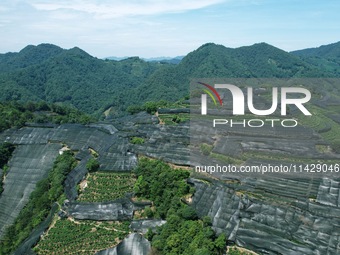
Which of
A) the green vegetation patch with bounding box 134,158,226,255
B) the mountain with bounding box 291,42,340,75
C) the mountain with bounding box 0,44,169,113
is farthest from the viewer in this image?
the mountain with bounding box 291,42,340,75

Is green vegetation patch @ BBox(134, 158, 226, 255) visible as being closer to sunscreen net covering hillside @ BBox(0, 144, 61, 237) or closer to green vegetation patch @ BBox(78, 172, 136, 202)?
green vegetation patch @ BBox(78, 172, 136, 202)

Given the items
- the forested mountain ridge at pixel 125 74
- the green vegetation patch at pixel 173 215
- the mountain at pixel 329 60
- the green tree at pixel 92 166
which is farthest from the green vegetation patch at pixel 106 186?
the mountain at pixel 329 60

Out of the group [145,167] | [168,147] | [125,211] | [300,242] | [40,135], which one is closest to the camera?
[300,242]

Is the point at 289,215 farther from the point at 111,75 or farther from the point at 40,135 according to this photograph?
the point at 111,75

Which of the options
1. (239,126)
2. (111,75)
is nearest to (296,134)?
(239,126)

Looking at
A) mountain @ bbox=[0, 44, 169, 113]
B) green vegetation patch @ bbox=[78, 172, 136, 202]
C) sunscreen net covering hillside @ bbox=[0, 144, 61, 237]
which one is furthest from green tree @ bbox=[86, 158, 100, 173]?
mountain @ bbox=[0, 44, 169, 113]

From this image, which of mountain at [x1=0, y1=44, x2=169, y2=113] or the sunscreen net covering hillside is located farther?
mountain at [x1=0, y1=44, x2=169, y2=113]

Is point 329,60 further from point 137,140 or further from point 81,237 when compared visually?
point 81,237

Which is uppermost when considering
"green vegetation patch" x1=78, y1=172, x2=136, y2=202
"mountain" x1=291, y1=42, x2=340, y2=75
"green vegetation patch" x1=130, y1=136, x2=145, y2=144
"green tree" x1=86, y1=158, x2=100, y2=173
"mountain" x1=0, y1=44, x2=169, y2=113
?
"mountain" x1=291, y1=42, x2=340, y2=75
